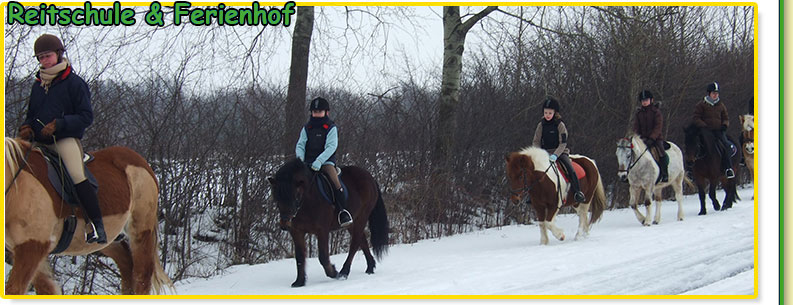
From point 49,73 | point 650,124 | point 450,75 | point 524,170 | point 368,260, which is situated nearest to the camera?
point 49,73

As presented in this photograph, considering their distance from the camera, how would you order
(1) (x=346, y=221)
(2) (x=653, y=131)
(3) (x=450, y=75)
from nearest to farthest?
(1) (x=346, y=221) < (2) (x=653, y=131) < (3) (x=450, y=75)

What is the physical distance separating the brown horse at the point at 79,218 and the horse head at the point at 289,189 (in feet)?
4.04

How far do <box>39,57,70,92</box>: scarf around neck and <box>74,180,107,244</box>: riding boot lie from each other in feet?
2.88

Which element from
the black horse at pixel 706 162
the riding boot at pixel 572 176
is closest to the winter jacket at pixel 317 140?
the riding boot at pixel 572 176

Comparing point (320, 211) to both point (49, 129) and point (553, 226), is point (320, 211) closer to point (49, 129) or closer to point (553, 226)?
point (49, 129)

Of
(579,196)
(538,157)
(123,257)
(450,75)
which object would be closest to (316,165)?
(123,257)

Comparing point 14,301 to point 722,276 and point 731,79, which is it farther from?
point 731,79

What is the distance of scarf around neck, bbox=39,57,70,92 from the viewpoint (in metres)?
5.68

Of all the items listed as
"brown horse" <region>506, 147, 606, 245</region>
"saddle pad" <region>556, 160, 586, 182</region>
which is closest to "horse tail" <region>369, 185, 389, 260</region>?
"brown horse" <region>506, 147, 606, 245</region>

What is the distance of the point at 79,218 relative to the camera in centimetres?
582

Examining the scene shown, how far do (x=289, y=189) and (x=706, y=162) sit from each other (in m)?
10.2

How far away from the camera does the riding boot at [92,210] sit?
5746 mm

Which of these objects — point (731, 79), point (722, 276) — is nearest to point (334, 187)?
point (722, 276)

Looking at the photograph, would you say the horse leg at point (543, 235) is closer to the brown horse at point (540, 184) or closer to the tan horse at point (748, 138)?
the brown horse at point (540, 184)
